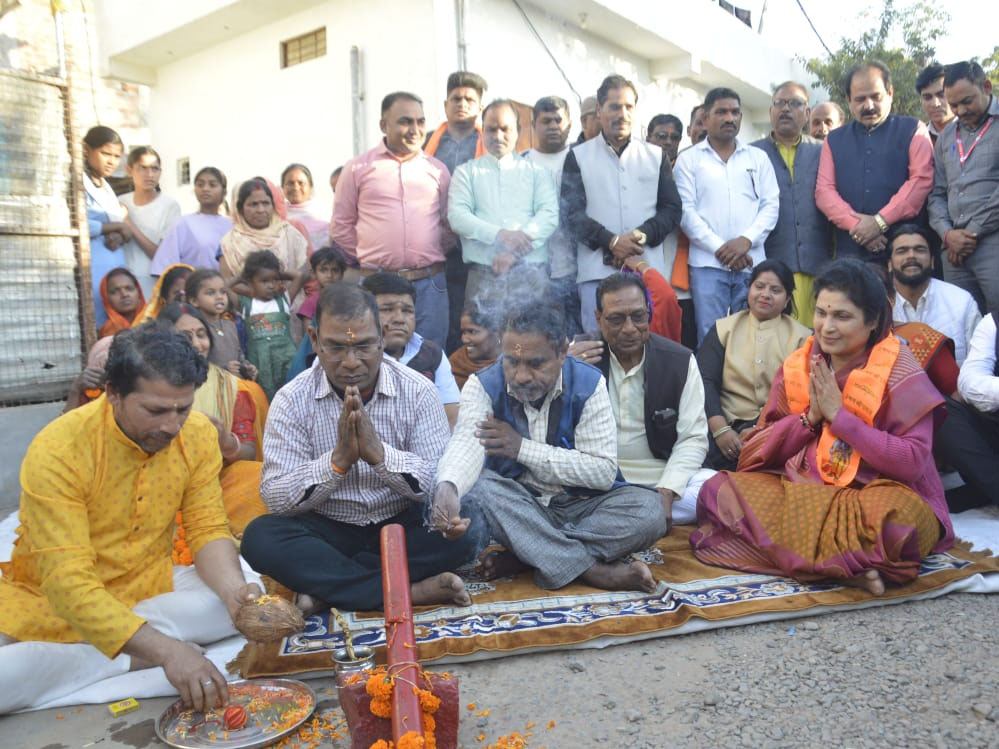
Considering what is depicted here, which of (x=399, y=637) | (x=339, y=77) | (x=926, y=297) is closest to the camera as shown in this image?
(x=399, y=637)

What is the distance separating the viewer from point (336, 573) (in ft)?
11.6

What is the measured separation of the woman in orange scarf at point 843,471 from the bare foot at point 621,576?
57 centimetres

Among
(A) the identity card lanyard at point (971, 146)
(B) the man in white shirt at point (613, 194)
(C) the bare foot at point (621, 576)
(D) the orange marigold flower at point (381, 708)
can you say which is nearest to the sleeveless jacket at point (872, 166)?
(A) the identity card lanyard at point (971, 146)

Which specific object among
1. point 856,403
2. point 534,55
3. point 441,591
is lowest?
point 441,591

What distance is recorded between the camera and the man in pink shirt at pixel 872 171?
5.83 m

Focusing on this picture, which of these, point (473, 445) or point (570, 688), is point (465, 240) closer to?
point (473, 445)

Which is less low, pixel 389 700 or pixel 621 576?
pixel 389 700

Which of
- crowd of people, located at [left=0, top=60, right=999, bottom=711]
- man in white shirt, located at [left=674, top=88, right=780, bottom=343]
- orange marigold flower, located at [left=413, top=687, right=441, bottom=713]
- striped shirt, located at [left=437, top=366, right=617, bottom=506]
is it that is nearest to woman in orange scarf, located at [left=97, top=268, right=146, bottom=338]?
crowd of people, located at [left=0, top=60, right=999, bottom=711]

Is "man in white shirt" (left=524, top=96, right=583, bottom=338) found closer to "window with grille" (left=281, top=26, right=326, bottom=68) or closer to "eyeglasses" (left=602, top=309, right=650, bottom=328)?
"eyeglasses" (left=602, top=309, right=650, bottom=328)

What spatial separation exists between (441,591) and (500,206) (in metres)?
3.29

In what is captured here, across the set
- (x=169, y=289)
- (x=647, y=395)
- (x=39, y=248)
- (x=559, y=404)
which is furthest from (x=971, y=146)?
(x=39, y=248)

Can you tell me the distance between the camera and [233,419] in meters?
5.04

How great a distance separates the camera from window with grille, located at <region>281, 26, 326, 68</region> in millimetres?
10352

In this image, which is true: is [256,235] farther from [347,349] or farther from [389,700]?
[389,700]
